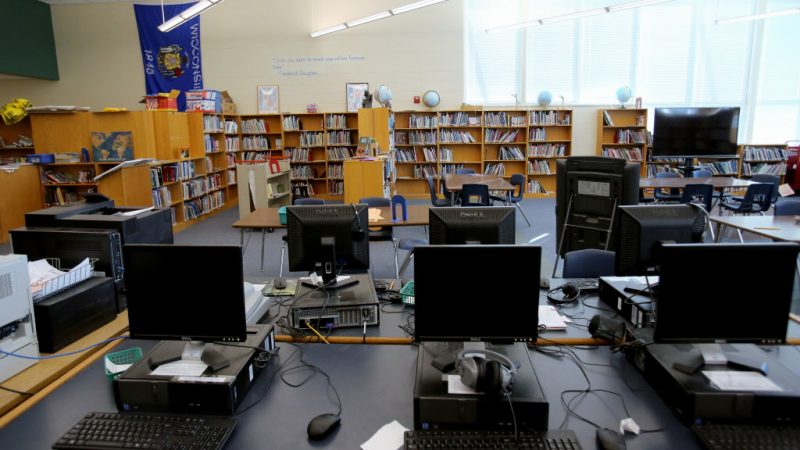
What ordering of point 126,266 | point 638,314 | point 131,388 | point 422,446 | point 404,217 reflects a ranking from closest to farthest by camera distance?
point 422,446
point 131,388
point 126,266
point 638,314
point 404,217

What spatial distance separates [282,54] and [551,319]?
9.35 m

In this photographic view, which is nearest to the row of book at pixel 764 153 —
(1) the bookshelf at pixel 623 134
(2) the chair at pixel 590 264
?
(1) the bookshelf at pixel 623 134

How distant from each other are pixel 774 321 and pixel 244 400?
70.2 inches

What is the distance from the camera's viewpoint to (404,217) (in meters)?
4.77

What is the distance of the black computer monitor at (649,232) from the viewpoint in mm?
2127

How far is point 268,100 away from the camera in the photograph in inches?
403

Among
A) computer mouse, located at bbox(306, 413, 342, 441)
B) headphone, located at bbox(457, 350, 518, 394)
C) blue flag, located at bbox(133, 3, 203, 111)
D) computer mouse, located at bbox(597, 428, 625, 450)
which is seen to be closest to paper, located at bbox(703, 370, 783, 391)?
computer mouse, located at bbox(597, 428, 625, 450)

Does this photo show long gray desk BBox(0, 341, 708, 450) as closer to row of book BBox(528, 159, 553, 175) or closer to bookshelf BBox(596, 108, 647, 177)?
row of book BBox(528, 159, 553, 175)

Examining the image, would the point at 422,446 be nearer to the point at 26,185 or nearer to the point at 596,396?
the point at 596,396

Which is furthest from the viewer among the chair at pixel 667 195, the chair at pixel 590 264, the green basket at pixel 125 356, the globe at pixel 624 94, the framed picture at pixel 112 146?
the globe at pixel 624 94

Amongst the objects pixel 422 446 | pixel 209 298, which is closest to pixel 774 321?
pixel 422 446

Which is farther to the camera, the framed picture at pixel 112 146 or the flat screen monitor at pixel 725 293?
the framed picture at pixel 112 146

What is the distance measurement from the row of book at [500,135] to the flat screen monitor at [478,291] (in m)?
8.72

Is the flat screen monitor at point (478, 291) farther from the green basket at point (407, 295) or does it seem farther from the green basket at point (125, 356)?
the green basket at point (125, 356)
